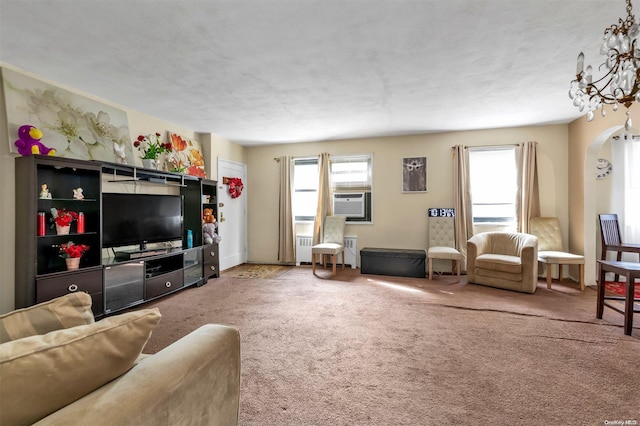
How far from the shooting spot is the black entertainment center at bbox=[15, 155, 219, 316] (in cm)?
272

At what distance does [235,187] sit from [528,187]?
A: 531 cm

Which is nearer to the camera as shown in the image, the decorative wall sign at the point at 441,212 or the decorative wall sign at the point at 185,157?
the decorative wall sign at the point at 185,157

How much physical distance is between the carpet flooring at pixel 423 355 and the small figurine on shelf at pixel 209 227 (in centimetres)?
113

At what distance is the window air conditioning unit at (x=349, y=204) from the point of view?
5840 mm

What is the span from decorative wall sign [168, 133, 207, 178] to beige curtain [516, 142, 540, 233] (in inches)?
218

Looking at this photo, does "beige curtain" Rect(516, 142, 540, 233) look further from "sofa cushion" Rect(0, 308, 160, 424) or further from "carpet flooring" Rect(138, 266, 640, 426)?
"sofa cushion" Rect(0, 308, 160, 424)

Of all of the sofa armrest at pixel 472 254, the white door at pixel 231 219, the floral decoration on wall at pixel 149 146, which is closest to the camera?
the floral decoration on wall at pixel 149 146

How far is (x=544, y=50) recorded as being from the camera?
2.60 meters

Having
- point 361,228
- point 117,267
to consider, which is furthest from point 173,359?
point 361,228

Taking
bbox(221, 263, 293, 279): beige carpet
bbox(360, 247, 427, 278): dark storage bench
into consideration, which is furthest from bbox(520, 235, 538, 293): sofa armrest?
bbox(221, 263, 293, 279): beige carpet

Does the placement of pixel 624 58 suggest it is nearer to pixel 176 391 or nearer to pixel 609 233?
pixel 176 391

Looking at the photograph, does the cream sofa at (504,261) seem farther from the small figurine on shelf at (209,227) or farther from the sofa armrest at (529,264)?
the small figurine on shelf at (209,227)

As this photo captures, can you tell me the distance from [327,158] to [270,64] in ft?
10.4

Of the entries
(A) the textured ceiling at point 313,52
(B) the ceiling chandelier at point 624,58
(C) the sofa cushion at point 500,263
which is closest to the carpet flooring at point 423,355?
(C) the sofa cushion at point 500,263
